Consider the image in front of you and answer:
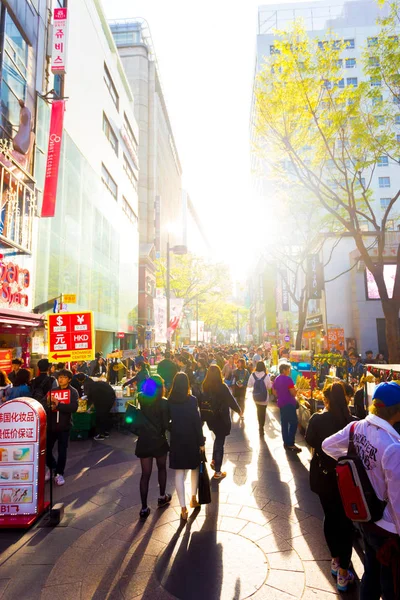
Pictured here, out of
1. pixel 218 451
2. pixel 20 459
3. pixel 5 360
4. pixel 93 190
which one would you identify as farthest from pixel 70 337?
pixel 93 190

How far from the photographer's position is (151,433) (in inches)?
209

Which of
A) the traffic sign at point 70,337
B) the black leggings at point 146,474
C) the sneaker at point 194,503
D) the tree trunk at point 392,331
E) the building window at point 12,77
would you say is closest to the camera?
the black leggings at point 146,474

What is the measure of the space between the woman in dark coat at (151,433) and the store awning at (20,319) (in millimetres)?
8058

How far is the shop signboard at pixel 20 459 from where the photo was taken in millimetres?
5145

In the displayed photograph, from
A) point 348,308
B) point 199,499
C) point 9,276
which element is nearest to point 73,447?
point 199,499

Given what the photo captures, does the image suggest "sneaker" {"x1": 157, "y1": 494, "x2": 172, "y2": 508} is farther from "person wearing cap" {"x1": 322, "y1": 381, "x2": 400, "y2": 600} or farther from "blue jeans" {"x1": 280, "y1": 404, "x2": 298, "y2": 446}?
"blue jeans" {"x1": 280, "y1": 404, "x2": 298, "y2": 446}

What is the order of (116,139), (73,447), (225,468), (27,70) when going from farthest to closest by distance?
(116,139)
(27,70)
(73,447)
(225,468)

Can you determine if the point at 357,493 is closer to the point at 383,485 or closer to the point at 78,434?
the point at 383,485

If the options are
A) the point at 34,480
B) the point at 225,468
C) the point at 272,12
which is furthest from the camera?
the point at 272,12

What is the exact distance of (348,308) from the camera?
29.2 metres

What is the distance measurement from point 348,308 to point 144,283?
2509cm

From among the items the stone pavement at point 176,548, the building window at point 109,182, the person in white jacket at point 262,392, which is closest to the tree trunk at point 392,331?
the person in white jacket at point 262,392

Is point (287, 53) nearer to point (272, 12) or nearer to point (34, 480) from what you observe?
point (34, 480)

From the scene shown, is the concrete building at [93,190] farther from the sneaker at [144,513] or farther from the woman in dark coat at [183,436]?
the sneaker at [144,513]
